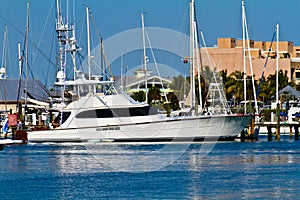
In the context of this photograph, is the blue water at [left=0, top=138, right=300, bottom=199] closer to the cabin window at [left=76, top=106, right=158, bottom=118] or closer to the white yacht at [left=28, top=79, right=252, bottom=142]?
the white yacht at [left=28, top=79, right=252, bottom=142]

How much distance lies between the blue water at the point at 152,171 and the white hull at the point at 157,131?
85cm

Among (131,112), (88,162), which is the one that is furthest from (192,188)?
(131,112)

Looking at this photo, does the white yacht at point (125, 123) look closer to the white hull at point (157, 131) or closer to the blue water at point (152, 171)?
the white hull at point (157, 131)

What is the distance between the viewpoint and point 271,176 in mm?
51312

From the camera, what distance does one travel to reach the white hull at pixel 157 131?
74875 mm

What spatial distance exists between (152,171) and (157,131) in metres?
19.8

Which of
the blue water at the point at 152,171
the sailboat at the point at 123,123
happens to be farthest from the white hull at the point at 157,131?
the blue water at the point at 152,171

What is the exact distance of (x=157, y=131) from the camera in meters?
75.4

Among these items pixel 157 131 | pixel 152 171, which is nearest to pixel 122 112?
pixel 157 131

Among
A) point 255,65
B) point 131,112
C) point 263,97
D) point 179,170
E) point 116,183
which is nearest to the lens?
point 116,183

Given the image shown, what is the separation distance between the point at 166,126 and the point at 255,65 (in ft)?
378

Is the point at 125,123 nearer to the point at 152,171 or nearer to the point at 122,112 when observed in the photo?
the point at 122,112

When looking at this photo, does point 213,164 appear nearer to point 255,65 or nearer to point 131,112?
point 131,112

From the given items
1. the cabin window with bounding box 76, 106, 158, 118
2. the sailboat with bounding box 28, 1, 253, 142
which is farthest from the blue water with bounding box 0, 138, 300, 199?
the cabin window with bounding box 76, 106, 158, 118
